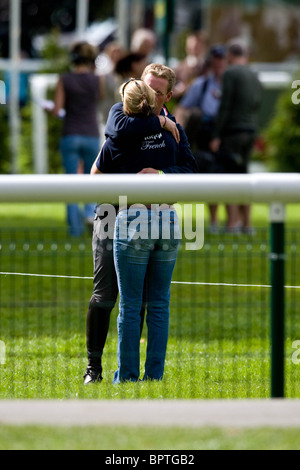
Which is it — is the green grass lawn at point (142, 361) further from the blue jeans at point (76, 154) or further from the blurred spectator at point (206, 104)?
the blurred spectator at point (206, 104)

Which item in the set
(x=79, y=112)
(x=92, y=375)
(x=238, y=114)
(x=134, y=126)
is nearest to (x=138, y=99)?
(x=134, y=126)

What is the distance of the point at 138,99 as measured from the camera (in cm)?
514

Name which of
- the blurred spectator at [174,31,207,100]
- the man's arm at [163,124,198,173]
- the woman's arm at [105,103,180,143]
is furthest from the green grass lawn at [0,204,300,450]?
the blurred spectator at [174,31,207,100]

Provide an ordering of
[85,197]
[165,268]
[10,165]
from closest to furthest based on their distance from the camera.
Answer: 1. [85,197]
2. [165,268]
3. [10,165]

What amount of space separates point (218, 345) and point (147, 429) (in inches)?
97.0

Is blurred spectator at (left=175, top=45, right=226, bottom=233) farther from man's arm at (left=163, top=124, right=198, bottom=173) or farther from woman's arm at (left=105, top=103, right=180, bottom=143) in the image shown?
woman's arm at (left=105, top=103, right=180, bottom=143)

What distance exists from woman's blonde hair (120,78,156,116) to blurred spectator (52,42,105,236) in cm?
579

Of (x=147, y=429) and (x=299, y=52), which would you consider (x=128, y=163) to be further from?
(x=299, y=52)

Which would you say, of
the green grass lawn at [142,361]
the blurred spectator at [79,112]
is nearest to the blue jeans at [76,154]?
the blurred spectator at [79,112]

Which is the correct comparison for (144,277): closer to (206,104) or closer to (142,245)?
(142,245)

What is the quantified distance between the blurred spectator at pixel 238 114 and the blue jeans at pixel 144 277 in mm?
6088

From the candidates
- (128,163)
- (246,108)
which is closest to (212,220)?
(246,108)

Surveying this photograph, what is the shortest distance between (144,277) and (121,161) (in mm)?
590
